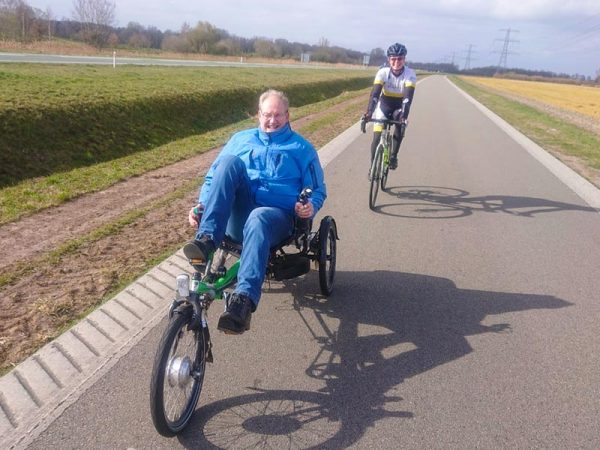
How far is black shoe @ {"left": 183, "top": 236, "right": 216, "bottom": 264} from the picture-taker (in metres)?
2.87

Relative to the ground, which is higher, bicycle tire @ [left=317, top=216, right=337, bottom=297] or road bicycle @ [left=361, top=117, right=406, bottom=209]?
road bicycle @ [left=361, top=117, right=406, bottom=209]

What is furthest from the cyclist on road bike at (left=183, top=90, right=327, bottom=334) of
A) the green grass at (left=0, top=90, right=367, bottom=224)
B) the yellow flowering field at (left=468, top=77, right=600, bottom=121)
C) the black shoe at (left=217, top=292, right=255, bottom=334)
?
the yellow flowering field at (left=468, top=77, right=600, bottom=121)

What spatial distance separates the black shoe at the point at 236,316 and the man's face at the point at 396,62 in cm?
506

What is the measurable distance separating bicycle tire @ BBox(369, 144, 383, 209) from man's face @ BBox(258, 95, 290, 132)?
3066 mm

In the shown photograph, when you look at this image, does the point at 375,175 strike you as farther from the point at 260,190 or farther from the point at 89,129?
the point at 89,129

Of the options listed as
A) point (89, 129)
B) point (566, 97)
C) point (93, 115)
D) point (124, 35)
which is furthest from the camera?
point (124, 35)

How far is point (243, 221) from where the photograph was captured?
3.52 metres

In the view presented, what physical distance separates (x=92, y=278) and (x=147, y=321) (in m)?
0.86

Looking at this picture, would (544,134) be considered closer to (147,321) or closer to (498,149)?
(498,149)

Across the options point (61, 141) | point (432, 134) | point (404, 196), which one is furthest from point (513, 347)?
point (432, 134)

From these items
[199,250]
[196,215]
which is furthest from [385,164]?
[199,250]

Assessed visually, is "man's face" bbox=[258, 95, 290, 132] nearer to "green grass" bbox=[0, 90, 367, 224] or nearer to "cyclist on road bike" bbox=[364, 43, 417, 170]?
"green grass" bbox=[0, 90, 367, 224]

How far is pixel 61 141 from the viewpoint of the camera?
9867 mm

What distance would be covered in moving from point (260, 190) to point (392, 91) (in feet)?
13.9
